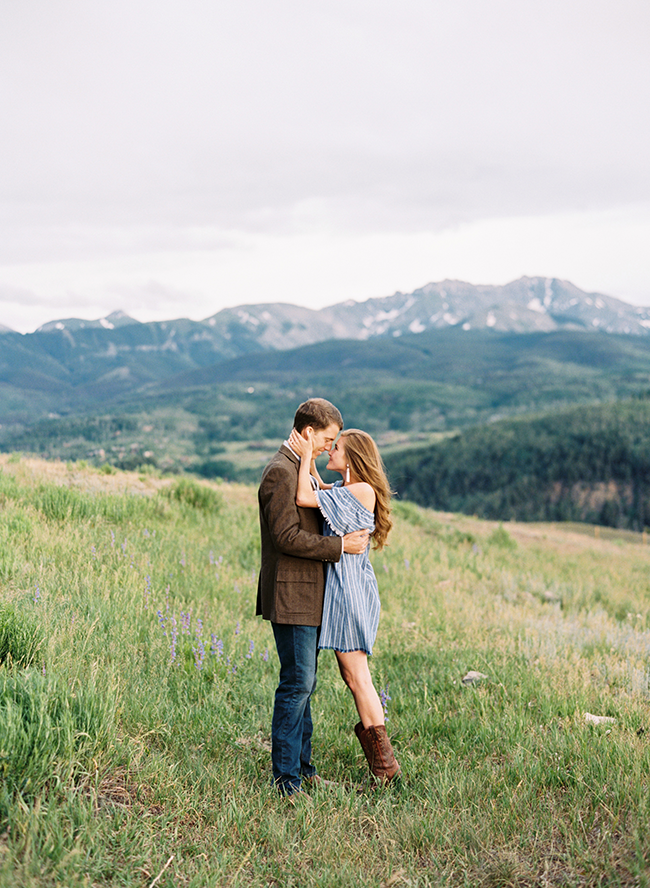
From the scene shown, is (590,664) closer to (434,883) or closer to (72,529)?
(434,883)

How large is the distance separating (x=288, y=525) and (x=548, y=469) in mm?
116693

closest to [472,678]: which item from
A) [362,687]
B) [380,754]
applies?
[380,754]

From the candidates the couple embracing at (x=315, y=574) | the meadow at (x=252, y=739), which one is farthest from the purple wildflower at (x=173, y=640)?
the couple embracing at (x=315, y=574)

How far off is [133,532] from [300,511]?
4697 mm

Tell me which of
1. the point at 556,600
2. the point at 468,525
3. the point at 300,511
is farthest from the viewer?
the point at 468,525

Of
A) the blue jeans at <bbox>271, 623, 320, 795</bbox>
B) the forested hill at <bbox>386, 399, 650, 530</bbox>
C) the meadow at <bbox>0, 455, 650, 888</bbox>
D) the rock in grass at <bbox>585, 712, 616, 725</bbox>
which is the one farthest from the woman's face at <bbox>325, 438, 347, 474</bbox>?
the forested hill at <bbox>386, 399, 650, 530</bbox>

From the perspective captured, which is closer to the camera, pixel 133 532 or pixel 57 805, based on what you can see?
pixel 57 805

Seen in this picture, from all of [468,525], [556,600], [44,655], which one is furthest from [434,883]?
[468,525]

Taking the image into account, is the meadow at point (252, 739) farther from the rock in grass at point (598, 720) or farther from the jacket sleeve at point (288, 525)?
the jacket sleeve at point (288, 525)

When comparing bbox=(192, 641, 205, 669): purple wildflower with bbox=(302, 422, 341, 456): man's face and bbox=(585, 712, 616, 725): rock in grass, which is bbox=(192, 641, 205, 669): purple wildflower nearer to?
bbox=(302, 422, 341, 456): man's face

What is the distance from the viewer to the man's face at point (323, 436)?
11.4 ft

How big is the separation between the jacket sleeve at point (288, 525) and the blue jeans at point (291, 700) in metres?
0.45

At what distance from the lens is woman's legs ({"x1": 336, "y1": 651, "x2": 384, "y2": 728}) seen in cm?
358

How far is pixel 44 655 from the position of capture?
3518 mm
